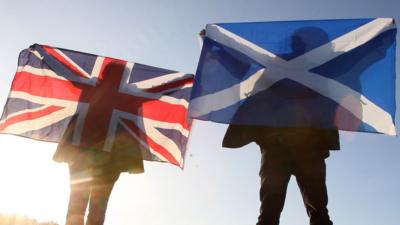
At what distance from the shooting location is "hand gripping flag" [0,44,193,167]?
22.1 ft

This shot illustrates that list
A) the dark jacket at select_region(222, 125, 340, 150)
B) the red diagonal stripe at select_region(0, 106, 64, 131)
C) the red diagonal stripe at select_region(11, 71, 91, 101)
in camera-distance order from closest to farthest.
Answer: the dark jacket at select_region(222, 125, 340, 150) → the red diagonal stripe at select_region(0, 106, 64, 131) → the red diagonal stripe at select_region(11, 71, 91, 101)

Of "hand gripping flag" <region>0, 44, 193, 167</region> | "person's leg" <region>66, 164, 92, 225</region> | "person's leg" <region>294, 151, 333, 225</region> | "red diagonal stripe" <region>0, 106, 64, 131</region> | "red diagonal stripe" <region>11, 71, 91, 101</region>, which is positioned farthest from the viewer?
"red diagonal stripe" <region>11, 71, 91, 101</region>

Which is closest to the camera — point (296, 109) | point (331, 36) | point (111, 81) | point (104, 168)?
point (296, 109)

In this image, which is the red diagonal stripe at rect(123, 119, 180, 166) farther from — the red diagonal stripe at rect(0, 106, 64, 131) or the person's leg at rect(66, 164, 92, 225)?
the person's leg at rect(66, 164, 92, 225)

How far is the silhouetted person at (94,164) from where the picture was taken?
5.30 meters

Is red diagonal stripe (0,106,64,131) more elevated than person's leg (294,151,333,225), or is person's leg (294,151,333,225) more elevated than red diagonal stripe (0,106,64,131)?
red diagonal stripe (0,106,64,131)

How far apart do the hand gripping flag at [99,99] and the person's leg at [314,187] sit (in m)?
2.72

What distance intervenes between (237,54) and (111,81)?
191 cm

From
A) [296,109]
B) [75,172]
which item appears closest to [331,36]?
[296,109]

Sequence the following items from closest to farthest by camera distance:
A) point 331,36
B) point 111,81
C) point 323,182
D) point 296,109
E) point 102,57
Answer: point 323,182 < point 296,109 < point 331,36 < point 111,81 < point 102,57

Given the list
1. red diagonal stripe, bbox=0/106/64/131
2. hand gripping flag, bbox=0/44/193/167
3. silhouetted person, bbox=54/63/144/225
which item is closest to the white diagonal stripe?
hand gripping flag, bbox=0/44/193/167

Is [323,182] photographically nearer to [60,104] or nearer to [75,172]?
[75,172]

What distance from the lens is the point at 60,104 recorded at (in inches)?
275

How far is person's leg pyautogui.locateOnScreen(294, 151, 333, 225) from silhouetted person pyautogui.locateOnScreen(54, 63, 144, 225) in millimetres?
2198
